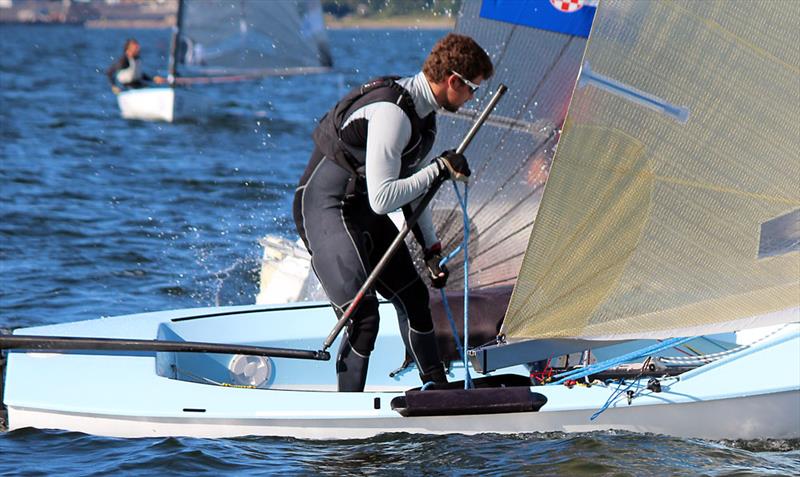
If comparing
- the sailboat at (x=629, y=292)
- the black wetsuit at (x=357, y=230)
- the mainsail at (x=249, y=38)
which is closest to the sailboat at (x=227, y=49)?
the mainsail at (x=249, y=38)

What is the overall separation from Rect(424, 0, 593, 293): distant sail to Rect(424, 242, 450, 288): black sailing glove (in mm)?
1296

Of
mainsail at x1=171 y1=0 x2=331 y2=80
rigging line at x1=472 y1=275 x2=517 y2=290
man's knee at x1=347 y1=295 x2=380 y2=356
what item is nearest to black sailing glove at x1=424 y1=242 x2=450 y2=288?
man's knee at x1=347 y1=295 x2=380 y2=356

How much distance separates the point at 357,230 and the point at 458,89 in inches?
22.3

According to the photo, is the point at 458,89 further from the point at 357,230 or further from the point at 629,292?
the point at 629,292

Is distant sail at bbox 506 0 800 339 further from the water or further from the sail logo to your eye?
the sail logo

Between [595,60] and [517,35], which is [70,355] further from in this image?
[517,35]

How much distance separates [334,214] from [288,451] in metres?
0.76

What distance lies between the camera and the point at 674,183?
148 inches

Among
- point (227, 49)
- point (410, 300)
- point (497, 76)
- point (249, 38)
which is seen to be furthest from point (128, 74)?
point (410, 300)

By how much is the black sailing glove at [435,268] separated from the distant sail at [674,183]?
0.79ft

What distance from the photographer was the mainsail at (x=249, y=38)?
53.0 feet

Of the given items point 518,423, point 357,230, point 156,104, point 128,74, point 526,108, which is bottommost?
point 518,423

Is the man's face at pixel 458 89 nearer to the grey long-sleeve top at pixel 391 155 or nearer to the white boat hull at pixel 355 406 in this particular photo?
the grey long-sleeve top at pixel 391 155

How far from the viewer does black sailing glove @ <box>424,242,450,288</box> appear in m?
3.95
